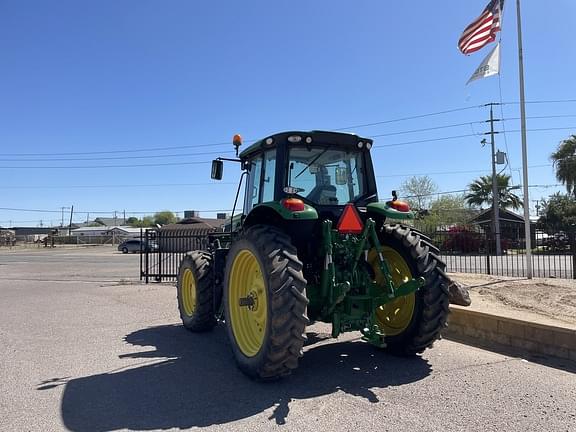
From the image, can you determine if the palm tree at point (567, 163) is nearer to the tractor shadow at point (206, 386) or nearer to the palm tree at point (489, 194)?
the palm tree at point (489, 194)

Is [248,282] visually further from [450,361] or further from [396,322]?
[450,361]

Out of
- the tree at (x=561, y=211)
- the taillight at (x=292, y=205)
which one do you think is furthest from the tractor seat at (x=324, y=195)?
the tree at (x=561, y=211)

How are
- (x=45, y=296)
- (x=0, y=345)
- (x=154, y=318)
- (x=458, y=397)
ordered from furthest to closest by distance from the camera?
(x=45, y=296) → (x=154, y=318) → (x=0, y=345) → (x=458, y=397)

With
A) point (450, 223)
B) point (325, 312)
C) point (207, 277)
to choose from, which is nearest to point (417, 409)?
point (325, 312)

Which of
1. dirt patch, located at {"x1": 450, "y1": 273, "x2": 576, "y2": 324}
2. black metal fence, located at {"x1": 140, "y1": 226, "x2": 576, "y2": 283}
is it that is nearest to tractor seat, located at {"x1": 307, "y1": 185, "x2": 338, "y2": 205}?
dirt patch, located at {"x1": 450, "y1": 273, "x2": 576, "y2": 324}

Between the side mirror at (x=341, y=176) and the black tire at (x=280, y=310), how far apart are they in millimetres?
1516

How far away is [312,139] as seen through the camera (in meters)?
5.67

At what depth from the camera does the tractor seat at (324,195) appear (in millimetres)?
5777

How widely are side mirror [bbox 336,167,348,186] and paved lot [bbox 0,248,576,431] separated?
214cm

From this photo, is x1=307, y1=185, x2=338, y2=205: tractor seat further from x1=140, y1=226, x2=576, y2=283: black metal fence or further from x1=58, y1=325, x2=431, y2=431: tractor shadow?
x1=140, y1=226, x2=576, y2=283: black metal fence

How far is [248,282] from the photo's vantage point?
5648mm

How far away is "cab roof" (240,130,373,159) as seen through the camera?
5609 mm

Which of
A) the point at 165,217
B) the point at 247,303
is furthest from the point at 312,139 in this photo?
the point at 165,217

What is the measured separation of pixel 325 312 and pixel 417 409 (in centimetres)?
150
